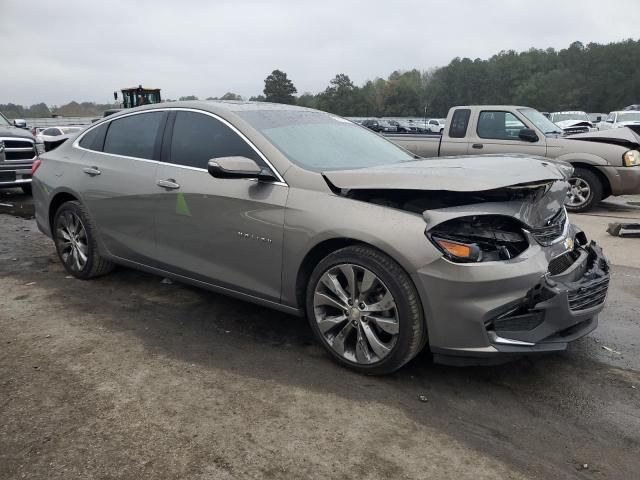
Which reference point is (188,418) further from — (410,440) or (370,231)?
(370,231)

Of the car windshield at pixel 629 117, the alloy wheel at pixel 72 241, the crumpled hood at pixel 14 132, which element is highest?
the car windshield at pixel 629 117

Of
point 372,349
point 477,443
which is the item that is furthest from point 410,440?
point 372,349

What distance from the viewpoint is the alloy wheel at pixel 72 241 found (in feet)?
16.2

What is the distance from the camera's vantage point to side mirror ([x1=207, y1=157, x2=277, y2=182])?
11.2ft

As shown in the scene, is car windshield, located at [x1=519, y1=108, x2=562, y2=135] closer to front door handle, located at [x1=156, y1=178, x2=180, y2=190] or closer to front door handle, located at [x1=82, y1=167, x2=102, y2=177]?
front door handle, located at [x1=156, y1=178, x2=180, y2=190]

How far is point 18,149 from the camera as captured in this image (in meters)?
10.1

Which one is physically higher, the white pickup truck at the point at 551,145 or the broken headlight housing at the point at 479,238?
the white pickup truck at the point at 551,145

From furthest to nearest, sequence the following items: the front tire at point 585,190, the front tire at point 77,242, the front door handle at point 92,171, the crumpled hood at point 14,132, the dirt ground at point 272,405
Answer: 1. the crumpled hood at point 14,132
2. the front tire at point 585,190
3. the front tire at point 77,242
4. the front door handle at point 92,171
5. the dirt ground at point 272,405

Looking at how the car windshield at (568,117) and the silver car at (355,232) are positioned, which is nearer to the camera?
the silver car at (355,232)

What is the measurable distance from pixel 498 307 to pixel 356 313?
811mm

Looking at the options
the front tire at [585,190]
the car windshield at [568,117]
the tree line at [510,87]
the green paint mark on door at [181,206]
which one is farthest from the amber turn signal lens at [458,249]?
the tree line at [510,87]

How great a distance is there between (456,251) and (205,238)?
1.82 metres

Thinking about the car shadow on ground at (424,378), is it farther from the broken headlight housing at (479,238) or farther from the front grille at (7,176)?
the front grille at (7,176)

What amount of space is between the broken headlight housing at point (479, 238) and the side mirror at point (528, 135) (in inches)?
258
